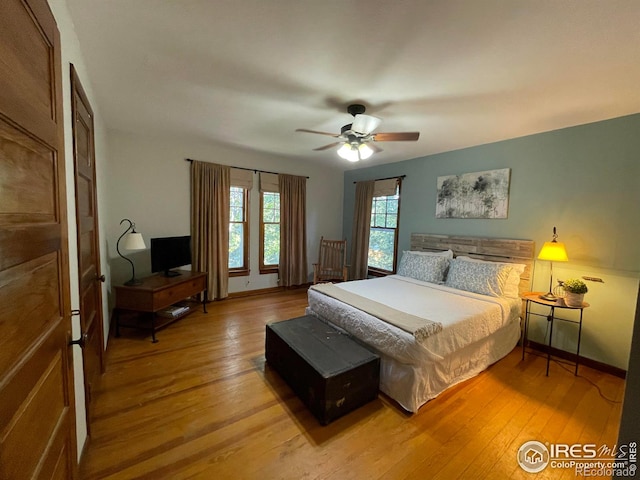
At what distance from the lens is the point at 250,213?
14.8 ft

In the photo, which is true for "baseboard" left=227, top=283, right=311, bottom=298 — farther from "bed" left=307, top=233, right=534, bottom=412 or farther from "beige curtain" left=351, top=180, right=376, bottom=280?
"bed" left=307, top=233, right=534, bottom=412

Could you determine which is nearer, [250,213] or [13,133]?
[13,133]

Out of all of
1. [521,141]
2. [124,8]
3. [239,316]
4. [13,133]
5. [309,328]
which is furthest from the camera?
[239,316]

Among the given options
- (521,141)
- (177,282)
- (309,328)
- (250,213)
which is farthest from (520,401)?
(250,213)

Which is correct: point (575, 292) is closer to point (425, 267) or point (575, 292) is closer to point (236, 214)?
point (425, 267)

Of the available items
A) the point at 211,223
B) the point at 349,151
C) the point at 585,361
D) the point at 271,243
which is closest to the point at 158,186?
the point at 211,223

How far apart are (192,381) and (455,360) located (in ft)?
7.40

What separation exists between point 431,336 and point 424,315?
0.99 feet

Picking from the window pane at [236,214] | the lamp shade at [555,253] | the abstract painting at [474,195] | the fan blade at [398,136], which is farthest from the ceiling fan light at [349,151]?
the window pane at [236,214]

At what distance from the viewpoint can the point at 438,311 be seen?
2420 millimetres

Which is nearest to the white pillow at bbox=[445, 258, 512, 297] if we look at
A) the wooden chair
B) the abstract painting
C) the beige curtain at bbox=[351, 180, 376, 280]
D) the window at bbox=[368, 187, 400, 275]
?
the abstract painting

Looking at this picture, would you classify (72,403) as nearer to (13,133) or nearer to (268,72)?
(13,133)

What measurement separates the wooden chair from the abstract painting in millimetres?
1824

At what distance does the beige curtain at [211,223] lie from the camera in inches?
155
